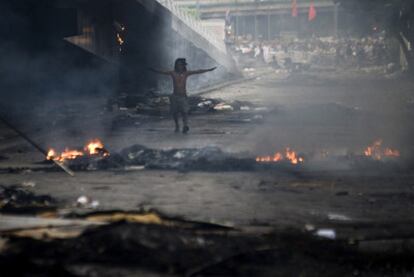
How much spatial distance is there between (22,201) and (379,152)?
704 cm

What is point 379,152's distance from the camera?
1262cm

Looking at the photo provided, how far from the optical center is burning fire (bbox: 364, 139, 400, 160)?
40.2 ft

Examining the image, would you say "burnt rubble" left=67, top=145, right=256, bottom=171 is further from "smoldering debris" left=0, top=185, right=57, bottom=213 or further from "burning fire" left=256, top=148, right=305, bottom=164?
"smoldering debris" left=0, top=185, right=57, bottom=213

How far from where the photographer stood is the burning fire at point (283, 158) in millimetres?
11934

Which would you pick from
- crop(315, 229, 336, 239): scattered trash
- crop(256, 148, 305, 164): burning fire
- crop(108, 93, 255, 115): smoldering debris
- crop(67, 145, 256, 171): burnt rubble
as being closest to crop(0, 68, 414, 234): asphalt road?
crop(315, 229, 336, 239): scattered trash

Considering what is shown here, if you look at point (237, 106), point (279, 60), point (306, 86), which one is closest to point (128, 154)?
point (237, 106)

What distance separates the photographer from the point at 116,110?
22.2 metres

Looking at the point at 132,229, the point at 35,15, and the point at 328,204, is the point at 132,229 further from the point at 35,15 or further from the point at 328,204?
the point at 35,15

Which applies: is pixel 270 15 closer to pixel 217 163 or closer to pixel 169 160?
pixel 169 160

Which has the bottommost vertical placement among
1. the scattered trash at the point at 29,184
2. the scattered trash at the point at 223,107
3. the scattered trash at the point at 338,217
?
the scattered trash at the point at 338,217

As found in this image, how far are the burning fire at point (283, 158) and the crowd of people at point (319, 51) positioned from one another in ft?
119

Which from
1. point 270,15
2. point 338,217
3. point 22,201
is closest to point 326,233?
point 338,217

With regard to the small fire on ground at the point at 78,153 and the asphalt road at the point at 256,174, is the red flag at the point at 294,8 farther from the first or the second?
the small fire on ground at the point at 78,153

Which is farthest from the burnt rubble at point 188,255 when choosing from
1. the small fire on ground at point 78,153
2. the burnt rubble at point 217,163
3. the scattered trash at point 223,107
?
the scattered trash at point 223,107
